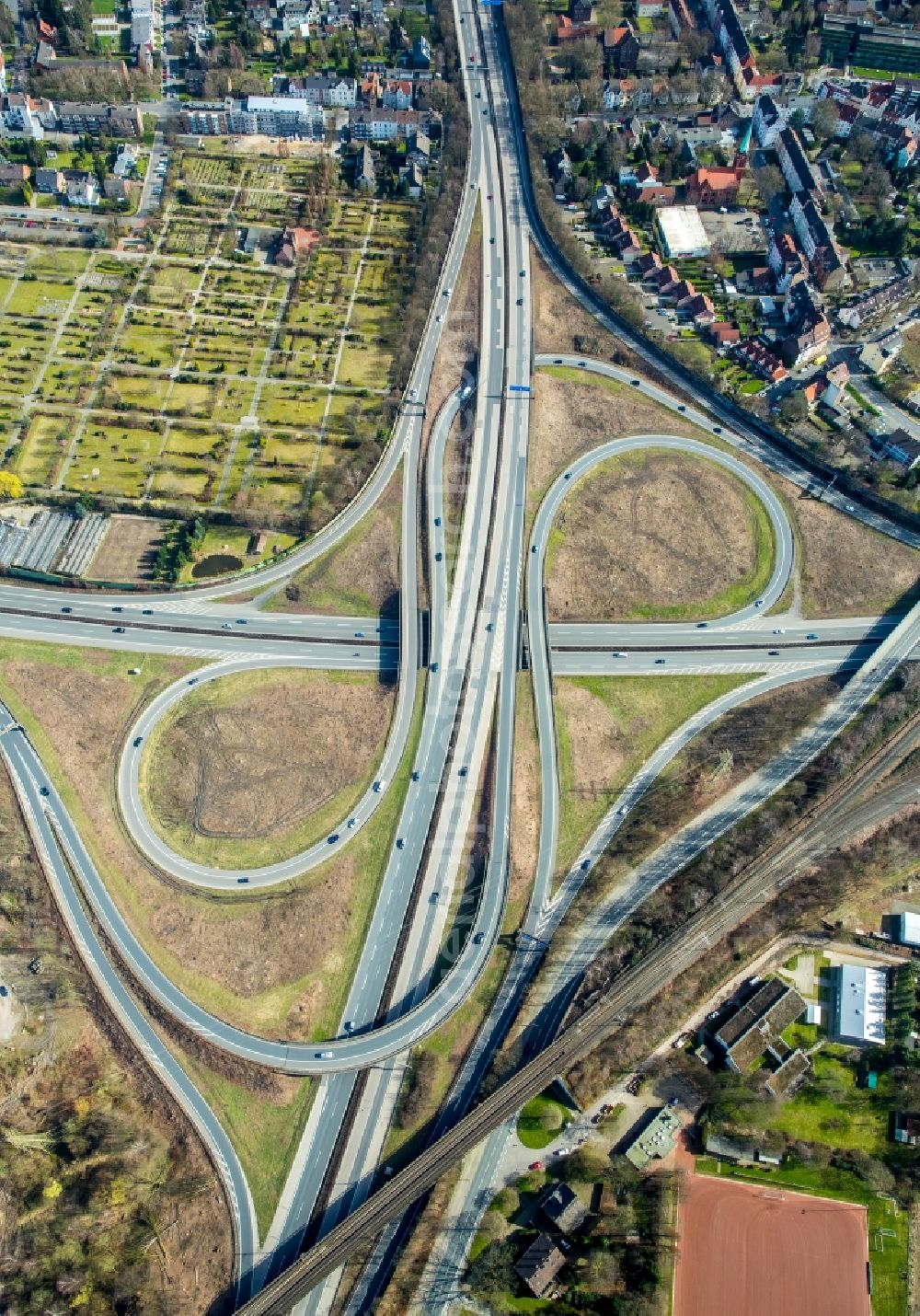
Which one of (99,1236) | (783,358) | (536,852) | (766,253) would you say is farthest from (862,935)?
(766,253)

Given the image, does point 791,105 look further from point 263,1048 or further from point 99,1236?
point 99,1236

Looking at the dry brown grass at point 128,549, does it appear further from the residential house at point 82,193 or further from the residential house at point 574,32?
the residential house at point 574,32

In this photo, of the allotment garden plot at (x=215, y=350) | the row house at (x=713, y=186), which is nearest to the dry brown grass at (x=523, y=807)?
the allotment garden plot at (x=215, y=350)

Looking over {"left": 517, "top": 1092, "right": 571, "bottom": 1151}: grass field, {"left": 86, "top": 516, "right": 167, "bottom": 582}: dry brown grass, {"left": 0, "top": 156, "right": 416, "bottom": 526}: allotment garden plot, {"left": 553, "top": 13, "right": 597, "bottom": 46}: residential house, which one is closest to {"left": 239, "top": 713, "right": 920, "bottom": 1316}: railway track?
{"left": 517, "top": 1092, "right": 571, "bottom": 1151}: grass field

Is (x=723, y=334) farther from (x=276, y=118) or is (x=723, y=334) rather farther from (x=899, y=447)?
(x=276, y=118)

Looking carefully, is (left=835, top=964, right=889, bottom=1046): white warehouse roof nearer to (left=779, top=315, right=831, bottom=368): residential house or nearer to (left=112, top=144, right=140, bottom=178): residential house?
(left=779, top=315, right=831, bottom=368): residential house
